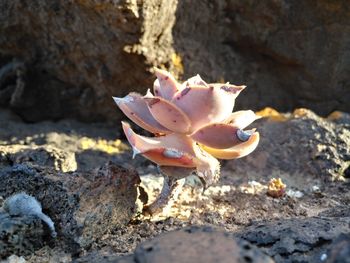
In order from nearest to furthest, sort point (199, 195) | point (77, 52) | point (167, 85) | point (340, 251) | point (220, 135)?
point (340, 251)
point (220, 135)
point (167, 85)
point (199, 195)
point (77, 52)

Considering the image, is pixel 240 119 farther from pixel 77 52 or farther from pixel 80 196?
pixel 77 52

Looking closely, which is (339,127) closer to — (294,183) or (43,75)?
(294,183)

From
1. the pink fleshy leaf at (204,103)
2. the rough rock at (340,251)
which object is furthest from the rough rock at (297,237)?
the pink fleshy leaf at (204,103)

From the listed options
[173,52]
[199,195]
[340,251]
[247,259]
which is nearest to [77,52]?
[173,52]

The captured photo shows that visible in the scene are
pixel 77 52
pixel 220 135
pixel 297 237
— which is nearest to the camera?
pixel 297 237

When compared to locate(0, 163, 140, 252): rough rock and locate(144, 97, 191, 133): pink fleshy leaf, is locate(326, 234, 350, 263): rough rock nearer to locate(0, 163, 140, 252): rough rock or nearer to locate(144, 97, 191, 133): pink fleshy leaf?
locate(144, 97, 191, 133): pink fleshy leaf

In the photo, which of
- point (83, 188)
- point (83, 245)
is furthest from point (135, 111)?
point (83, 245)

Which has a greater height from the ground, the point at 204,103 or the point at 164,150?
the point at 204,103

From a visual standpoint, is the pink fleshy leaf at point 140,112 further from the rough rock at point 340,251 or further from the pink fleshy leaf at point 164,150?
the rough rock at point 340,251
